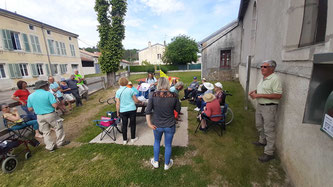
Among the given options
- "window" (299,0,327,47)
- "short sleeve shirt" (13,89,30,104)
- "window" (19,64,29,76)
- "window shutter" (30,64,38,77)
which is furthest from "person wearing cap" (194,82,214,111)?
"window shutter" (30,64,38,77)

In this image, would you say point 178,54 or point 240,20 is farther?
point 178,54

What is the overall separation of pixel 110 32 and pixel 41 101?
→ 10697mm

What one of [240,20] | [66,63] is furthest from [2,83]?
[240,20]

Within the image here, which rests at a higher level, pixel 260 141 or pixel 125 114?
pixel 125 114

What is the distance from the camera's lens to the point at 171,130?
254 cm

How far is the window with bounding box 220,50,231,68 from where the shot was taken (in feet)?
43.0

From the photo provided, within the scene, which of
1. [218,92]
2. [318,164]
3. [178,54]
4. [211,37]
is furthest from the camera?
[178,54]

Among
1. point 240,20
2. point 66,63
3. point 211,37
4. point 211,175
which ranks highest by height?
point 240,20

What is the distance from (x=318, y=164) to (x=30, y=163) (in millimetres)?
5327

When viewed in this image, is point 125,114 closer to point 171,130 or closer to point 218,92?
point 171,130

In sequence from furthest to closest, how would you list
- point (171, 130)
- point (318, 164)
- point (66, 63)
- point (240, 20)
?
point (66, 63) → point (240, 20) → point (171, 130) → point (318, 164)

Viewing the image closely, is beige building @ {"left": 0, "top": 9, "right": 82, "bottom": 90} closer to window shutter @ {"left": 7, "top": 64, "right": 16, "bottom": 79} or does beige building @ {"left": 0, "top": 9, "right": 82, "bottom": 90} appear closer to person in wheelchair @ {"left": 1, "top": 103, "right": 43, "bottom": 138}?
window shutter @ {"left": 7, "top": 64, "right": 16, "bottom": 79}

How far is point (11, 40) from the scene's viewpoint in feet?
46.1

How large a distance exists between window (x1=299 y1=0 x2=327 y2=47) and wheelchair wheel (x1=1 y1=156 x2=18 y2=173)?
20.9 feet
